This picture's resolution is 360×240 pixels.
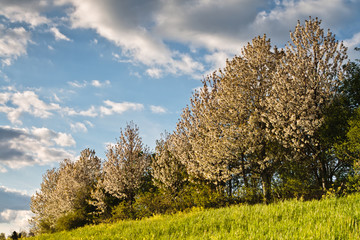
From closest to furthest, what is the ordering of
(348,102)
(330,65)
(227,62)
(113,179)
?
(330,65), (348,102), (227,62), (113,179)

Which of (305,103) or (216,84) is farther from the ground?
(216,84)

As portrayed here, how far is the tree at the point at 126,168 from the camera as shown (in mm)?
32281

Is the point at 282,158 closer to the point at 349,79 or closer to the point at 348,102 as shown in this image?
the point at 348,102

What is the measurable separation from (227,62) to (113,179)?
61.7 ft

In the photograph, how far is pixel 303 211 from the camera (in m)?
Answer: 9.63

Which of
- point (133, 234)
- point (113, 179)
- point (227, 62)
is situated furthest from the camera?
point (113, 179)

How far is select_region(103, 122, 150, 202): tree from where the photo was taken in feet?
106

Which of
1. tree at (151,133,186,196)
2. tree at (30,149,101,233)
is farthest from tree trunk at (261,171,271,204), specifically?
tree at (30,149,101,233)

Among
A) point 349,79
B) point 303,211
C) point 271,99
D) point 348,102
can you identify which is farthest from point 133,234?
point 349,79

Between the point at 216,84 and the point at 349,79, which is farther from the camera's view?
the point at 216,84

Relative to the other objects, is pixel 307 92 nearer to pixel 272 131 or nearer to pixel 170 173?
pixel 272 131

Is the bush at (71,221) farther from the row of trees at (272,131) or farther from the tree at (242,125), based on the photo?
the tree at (242,125)

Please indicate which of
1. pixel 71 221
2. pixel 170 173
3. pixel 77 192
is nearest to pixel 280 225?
pixel 170 173

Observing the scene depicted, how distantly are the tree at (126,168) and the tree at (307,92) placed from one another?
1756cm
